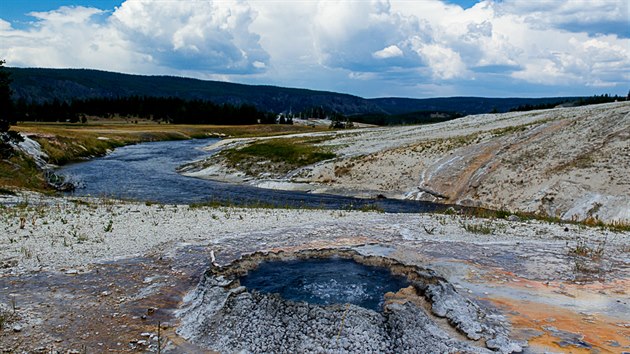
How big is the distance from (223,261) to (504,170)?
27.0m

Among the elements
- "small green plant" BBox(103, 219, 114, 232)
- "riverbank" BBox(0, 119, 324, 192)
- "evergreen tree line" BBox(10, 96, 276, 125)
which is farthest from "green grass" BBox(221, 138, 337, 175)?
"evergreen tree line" BBox(10, 96, 276, 125)

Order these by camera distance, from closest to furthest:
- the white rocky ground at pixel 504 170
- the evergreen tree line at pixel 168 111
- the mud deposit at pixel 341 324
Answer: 1. the mud deposit at pixel 341 324
2. the white rocky ground at pixel 504 170
3. the evergreen tree line at pixel 168 111

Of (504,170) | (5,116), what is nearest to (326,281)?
(504,170)

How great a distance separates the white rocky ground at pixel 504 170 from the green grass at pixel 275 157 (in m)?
1.58

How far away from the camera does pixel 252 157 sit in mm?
50469

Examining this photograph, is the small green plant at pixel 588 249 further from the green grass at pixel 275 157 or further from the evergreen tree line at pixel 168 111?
the evergreen tree line at pixel 168 111

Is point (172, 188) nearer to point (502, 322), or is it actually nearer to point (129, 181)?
point (129, 181)

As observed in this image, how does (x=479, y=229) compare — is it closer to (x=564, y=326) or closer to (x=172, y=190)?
(x=564, y=326)

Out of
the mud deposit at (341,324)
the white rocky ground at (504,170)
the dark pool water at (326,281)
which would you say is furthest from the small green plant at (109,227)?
the white rocky ground at (504,170)

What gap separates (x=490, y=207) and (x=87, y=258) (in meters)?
25.4

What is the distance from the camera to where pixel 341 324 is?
8.66m

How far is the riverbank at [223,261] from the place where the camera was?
8867 mm

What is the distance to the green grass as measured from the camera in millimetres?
45906

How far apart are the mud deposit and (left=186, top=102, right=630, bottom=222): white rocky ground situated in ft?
63.5
